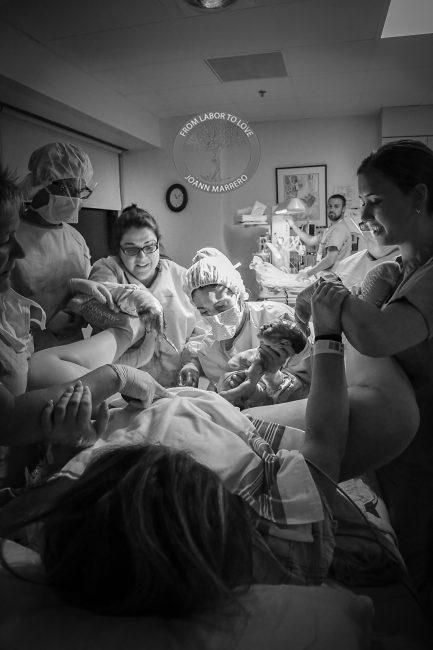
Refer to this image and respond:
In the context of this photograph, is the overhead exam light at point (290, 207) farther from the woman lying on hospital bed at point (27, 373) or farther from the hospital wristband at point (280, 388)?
the woman lying on hospital bed at point (27, 373)

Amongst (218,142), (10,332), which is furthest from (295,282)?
(10,332)

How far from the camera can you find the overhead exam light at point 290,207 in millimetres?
1114

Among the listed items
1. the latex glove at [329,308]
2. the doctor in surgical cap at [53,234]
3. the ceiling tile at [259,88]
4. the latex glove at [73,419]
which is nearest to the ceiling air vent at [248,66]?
the ceiling tile at [259,88]

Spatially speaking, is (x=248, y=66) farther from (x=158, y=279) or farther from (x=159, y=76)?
(x=158, y=279)

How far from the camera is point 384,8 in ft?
2.93

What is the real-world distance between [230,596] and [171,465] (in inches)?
6.2

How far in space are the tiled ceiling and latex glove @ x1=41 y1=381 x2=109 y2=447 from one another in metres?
0.63

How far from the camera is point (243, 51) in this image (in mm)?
965

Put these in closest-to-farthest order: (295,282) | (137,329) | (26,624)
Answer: (26,624) → (137,329) → (295,282)

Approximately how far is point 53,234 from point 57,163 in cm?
12

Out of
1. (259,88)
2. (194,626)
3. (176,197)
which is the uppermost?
(259,88)

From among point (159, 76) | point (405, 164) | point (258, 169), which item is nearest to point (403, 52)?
point (405, 164)

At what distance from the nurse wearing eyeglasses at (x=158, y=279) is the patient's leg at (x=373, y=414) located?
13.2 inches

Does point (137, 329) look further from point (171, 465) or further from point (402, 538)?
point (402, 538)
